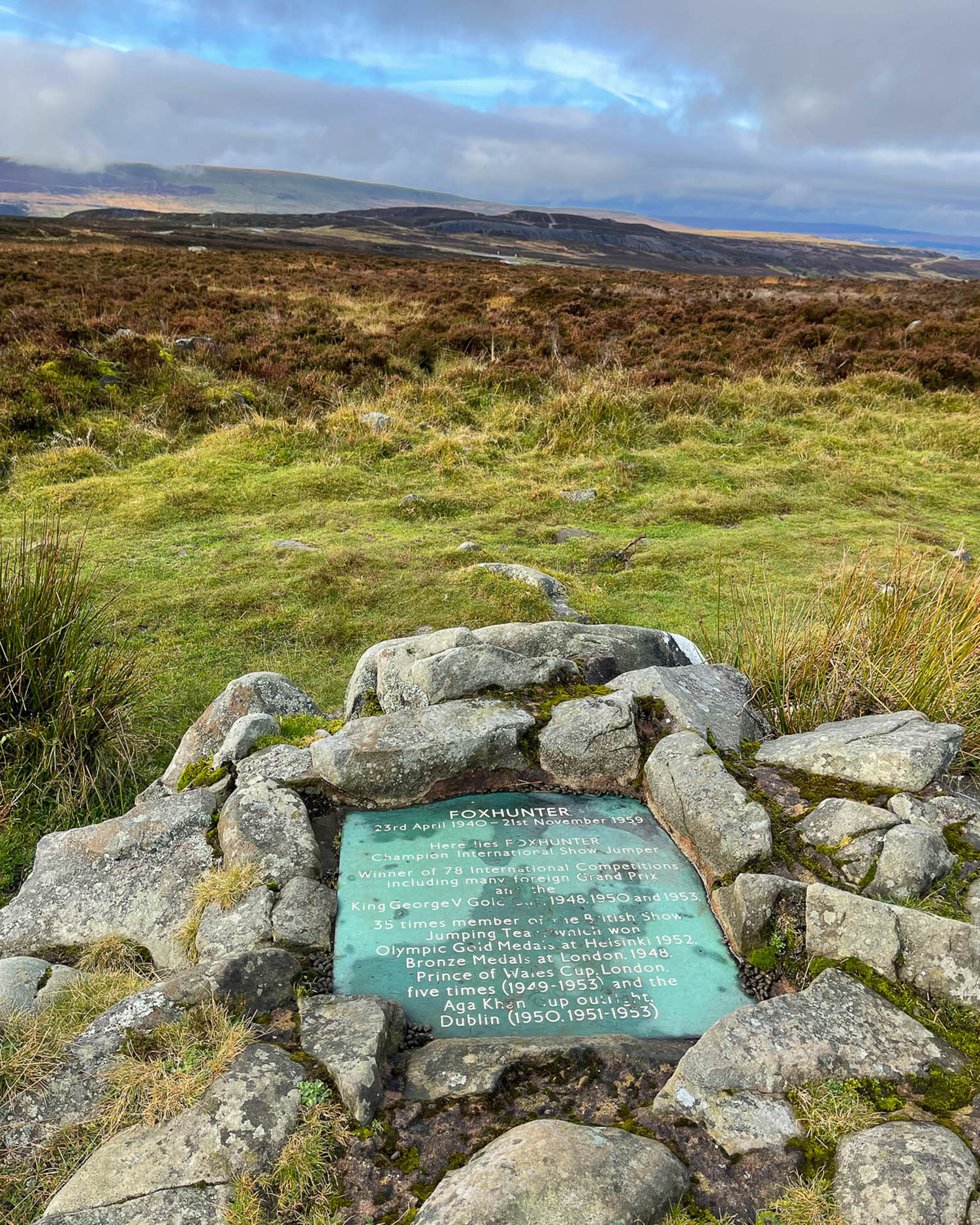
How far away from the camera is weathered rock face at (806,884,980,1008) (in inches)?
115

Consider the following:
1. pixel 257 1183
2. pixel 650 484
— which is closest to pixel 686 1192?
pixel 257 1183

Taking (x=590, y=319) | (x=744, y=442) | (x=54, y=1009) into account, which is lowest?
(x=54, y=1009)

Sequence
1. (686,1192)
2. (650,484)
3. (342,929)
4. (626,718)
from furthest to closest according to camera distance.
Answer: (650,484) → (626,718) → (342,929) → (686,1192)

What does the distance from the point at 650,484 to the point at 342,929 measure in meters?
9.39

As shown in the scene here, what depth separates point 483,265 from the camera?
3694 cm

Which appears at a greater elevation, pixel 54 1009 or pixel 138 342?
pixel 138 342

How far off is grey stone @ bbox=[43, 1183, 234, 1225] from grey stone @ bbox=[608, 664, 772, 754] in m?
3.01

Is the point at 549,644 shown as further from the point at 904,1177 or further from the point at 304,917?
the point at 904,1177

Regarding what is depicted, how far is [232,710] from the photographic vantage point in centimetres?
500

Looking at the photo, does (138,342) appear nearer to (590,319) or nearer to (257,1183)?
(590,319)

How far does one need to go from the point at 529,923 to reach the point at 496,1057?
0.66 meters

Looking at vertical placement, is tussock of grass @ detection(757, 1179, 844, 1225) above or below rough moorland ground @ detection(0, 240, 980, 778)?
below

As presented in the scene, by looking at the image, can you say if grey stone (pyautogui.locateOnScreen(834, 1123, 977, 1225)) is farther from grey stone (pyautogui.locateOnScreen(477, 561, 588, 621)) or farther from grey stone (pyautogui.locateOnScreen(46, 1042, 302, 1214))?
grey stone (pyautogui.locateOnScreen(477, 561, 588, 621))

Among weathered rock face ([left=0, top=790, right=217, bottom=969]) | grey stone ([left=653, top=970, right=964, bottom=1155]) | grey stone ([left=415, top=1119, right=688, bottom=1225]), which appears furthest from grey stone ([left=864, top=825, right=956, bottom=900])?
weathered rock face ([left=0, top=790, right=217, bottom=969])
